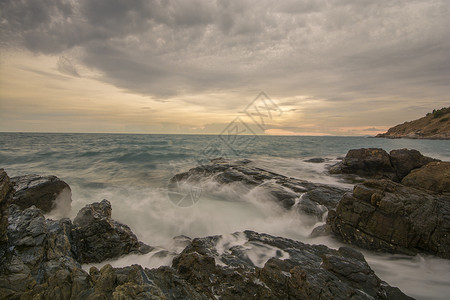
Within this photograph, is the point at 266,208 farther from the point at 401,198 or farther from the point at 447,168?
the point at 447,168

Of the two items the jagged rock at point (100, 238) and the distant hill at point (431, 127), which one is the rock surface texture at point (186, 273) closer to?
the jagged rock at point (100, 238)

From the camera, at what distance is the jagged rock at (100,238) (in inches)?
175

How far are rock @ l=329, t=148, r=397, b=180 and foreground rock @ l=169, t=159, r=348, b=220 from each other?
13.0 feet

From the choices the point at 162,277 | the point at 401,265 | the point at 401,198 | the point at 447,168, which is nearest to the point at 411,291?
the point at 401,265

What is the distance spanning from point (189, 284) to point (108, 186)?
1028 cm

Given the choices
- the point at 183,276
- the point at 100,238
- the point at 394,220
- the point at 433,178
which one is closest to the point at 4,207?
the point at 100,238

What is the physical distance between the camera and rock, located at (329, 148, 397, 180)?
1121 centimetres

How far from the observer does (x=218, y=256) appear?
3881 mm

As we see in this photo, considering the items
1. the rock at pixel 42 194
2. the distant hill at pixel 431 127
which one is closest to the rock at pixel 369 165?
the rock at pixel 42 194

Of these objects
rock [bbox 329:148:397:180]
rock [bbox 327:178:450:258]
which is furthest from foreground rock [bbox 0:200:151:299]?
rock [bbox 329:148:397:180]

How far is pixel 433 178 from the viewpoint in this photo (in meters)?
7.00

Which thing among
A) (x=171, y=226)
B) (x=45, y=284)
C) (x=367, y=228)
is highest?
(x=45, y=284)

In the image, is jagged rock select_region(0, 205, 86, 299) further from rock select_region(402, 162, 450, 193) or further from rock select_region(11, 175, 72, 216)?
rock select_region(402, 162, 450, 193)

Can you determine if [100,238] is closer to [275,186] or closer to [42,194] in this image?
[42,194]
